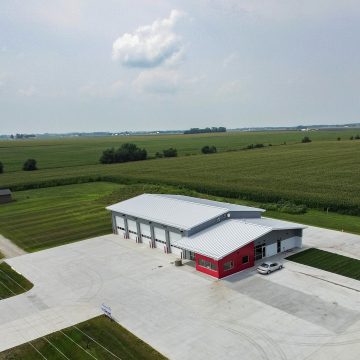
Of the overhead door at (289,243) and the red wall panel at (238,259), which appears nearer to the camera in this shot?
the red wall panel at (238,259)

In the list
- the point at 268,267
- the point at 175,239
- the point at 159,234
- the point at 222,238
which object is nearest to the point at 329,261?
the point at 268,267

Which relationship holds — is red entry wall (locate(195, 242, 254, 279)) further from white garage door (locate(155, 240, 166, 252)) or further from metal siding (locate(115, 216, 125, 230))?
metal siding (locate(115, 216, 125, 230))

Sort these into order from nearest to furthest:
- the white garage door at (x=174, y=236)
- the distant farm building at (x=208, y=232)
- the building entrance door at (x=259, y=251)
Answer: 1. the distant farm building at (x=208, y=232)
2. the building entrance door at (x=259, y=251)
3. the white garage door at (x=174, y=236)

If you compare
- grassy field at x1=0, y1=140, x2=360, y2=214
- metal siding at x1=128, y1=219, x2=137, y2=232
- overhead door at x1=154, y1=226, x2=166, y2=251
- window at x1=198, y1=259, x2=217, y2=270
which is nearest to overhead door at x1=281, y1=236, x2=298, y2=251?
window at x1=198, y1=259, x2=217, y2=270

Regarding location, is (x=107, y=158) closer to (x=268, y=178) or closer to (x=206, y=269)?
(x=268, y=178)

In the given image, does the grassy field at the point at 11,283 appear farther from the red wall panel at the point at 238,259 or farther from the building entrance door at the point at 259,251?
the building entrance door at the point at 259,251

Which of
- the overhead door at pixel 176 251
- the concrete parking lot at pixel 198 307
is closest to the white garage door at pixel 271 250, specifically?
the concrete parking lot at pixel 198 307
